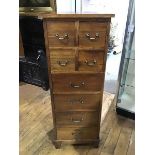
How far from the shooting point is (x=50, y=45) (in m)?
1.21

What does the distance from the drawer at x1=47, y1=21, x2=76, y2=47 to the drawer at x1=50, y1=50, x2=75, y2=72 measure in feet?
0.17

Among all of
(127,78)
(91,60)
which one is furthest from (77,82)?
(127,78)

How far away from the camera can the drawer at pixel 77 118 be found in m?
1.47

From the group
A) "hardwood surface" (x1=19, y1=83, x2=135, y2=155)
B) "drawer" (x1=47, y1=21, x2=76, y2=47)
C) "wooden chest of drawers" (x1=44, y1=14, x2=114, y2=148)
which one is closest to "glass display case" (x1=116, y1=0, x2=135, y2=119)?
"hardwood surface" (x1=19, y1=83, x2=135, y2=155)

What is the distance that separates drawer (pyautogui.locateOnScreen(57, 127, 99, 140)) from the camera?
155cm

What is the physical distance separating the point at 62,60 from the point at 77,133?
2.12ft

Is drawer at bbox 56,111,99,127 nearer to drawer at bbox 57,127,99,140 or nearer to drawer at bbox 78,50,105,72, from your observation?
drawer at bbox 57,127,99,140

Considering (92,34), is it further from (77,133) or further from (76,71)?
(77,133)

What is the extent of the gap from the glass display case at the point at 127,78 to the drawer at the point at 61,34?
2.33ft

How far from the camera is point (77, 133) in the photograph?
1.57 m

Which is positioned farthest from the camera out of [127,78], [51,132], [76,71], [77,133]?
[127,78]
